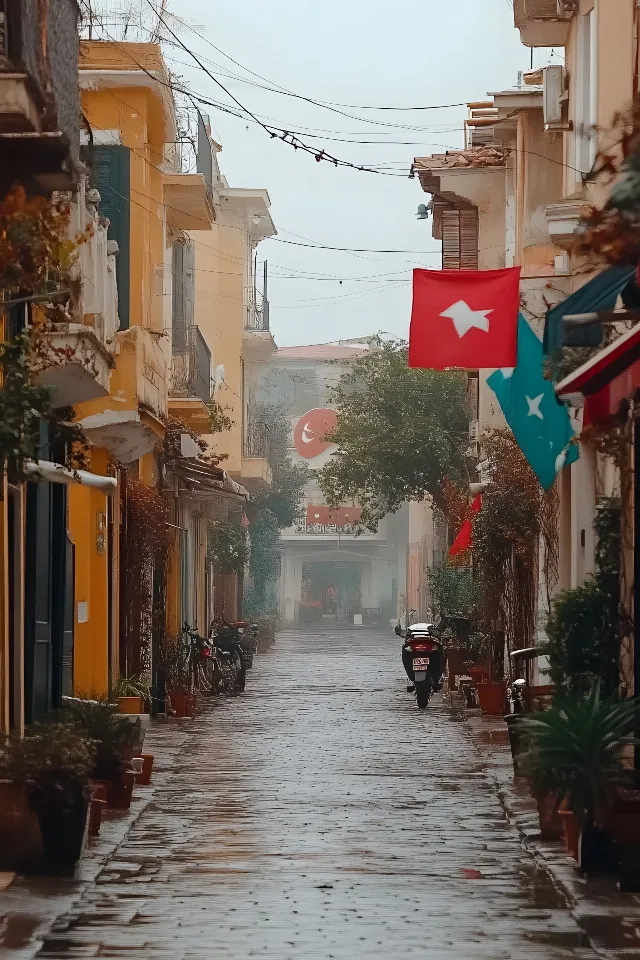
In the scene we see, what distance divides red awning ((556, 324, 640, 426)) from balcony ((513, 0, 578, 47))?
31.1 ft

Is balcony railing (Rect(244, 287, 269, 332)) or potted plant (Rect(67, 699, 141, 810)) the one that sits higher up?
balcony railing (Rect(244, 287, 269, 332))

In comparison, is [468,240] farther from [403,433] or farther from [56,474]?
[56,474]

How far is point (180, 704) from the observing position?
25578 mm

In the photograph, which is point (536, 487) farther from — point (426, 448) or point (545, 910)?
point (426, 448)

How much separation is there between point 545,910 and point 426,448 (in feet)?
117

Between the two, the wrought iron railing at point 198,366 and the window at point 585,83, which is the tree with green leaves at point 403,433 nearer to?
the wrought iron railing at point 198,366

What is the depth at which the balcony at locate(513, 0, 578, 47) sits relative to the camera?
21027 millimetres

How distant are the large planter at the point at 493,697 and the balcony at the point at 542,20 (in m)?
8.73

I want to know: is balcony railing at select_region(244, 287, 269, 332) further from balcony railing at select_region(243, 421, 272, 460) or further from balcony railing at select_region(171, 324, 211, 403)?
balcony railing at select_region(171, 324, 211, 403)

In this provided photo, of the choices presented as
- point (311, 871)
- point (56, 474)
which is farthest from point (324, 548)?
point (311, 871)

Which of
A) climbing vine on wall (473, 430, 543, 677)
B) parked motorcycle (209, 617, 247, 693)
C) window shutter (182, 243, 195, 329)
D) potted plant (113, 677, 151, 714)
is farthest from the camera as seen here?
window shutter (182, 243, 195, 329)

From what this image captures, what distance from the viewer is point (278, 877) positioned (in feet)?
38.0

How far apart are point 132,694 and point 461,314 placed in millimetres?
6595

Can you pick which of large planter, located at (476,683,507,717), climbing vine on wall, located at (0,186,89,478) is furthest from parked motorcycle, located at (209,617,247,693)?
climbing vine on wall, located at (0,186,89,478)
